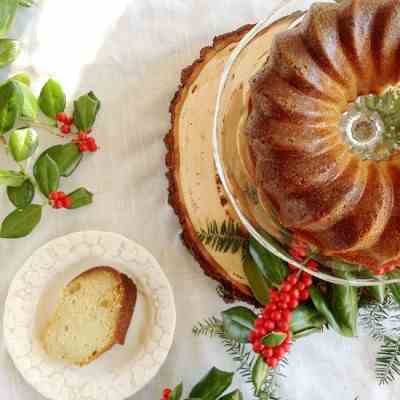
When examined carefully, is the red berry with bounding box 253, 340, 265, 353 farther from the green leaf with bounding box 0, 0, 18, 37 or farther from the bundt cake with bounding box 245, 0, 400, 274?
the green leaf with bounding box 0, 0, 18, 37

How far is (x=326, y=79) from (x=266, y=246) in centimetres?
28

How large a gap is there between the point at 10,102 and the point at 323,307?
0.66m

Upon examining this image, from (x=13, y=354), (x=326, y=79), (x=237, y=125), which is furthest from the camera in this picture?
(x=13, y=354)

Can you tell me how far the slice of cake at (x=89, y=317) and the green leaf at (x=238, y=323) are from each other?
0.20 meters

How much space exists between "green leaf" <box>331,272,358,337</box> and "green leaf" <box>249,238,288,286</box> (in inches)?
3.7

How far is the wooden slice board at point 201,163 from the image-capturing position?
117 cm

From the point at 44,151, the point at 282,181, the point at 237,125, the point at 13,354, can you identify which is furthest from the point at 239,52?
the point at 13,354

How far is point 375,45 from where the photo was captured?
0.97m

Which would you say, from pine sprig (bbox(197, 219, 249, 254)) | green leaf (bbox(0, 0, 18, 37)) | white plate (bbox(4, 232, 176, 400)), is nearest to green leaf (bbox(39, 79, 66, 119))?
green leaf (bbox(0, 0, 18, 37))

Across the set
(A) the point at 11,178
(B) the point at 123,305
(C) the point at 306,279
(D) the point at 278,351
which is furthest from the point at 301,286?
(A) the point at 11,178

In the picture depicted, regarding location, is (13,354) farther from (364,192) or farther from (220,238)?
(364,192)

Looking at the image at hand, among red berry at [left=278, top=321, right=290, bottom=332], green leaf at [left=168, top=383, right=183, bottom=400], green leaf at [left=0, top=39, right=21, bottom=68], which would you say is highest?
green leaf at [left=0, top=39, right=21, bottom=68]

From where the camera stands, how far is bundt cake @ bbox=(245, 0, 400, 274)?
955 mm

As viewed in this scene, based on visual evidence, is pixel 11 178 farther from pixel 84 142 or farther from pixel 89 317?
pixel 89 317
